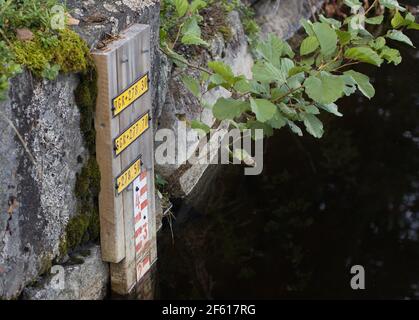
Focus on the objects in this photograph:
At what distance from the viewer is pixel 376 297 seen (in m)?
5.07

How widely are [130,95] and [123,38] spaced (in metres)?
0.34

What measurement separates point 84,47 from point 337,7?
6936mm

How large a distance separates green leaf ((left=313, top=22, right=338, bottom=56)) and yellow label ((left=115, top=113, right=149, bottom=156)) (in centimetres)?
119

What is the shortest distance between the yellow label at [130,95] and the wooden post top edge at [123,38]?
0.90ft

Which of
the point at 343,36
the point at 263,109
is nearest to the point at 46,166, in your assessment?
the point at 263,109

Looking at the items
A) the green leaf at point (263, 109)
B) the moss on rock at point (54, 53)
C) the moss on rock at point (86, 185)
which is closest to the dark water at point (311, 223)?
the moss on rock at point (86, 185)

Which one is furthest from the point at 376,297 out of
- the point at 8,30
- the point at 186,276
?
the point at 8,30

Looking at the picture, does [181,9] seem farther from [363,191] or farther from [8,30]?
[363,191]

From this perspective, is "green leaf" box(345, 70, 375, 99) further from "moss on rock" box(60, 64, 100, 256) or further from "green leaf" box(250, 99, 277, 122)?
"moss on rock" box(60, 64, 100, 256)

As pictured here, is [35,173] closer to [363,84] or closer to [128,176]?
[128,176]

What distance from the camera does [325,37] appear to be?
4.41 m

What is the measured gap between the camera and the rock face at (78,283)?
13.4 ft

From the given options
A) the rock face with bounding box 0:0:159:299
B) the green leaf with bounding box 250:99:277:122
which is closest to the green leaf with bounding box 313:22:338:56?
the green leaf with bounding box 250:99:277:122

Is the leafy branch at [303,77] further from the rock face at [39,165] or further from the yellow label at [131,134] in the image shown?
the rock face at [39,165]
